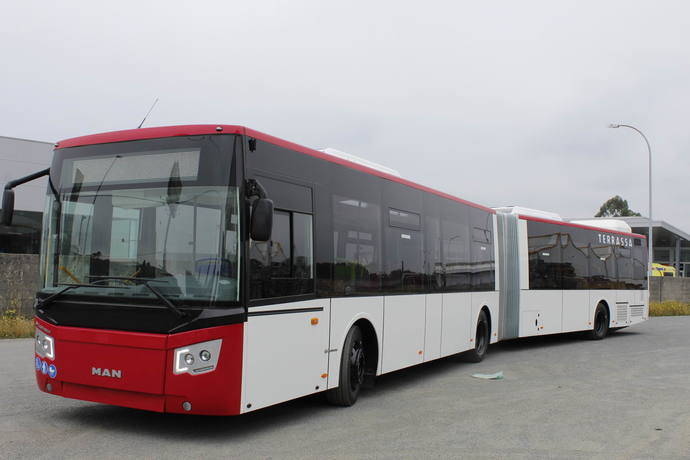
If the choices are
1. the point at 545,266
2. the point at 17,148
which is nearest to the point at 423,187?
the point at 545,266

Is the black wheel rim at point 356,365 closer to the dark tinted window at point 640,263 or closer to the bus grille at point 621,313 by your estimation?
the bus grille at point 621,313

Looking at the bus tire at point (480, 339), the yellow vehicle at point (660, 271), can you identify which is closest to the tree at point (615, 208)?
the yellow vehicle at point (660, 271)

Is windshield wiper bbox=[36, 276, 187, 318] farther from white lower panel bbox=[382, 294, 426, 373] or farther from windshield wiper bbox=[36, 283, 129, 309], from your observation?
white lower panel bbox=[382, 294, 426, 373]

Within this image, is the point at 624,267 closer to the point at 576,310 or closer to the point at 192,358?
the point at 576,310

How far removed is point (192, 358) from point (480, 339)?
8.26 meters

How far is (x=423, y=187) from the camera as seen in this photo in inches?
427

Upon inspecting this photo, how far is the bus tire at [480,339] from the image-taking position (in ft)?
42.8

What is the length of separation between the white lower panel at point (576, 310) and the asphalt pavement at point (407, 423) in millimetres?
5436

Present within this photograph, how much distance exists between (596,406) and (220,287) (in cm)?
515

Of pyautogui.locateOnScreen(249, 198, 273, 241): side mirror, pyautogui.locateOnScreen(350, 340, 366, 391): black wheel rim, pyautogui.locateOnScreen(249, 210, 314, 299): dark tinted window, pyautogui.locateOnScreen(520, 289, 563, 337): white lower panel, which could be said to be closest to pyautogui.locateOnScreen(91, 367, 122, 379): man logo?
pyautogui.locateOnScreen(249, 210, 314, 299): dark tinted window

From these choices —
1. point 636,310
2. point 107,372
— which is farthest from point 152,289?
point 636,310

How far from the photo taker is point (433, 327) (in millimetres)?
10812

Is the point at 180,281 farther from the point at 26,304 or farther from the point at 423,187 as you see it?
the point at 26,304

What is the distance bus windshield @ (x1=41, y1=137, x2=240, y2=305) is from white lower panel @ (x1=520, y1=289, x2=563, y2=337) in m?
10.4
